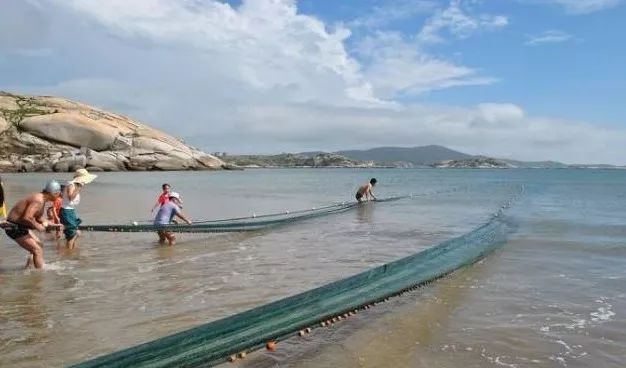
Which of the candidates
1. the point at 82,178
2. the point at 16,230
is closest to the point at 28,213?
the point at 16,230

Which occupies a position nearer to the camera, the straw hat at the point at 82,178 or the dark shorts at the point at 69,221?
the dark shorts at the point at 69,221

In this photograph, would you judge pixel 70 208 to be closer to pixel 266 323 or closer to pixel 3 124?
pixel 266 323

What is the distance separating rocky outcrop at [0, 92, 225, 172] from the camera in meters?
71.3

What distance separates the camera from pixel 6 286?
822cm

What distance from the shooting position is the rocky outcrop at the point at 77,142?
7131cm

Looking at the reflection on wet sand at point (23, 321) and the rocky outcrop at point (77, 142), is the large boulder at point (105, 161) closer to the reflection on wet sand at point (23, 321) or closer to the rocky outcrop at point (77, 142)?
the rocky outcrop at point (77, 142)

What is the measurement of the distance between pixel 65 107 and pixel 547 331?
9437cm

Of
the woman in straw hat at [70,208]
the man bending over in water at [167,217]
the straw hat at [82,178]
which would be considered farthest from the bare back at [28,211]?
the man bending over in water at [167,217]

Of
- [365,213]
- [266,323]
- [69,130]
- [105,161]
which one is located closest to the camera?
[266,323]

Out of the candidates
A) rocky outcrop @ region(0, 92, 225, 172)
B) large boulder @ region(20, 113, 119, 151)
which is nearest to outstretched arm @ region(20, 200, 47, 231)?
rocky outcrop @ region(0, 92, 225, 172)

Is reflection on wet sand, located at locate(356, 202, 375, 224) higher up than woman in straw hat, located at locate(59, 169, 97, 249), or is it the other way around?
woman in straw hat, located at locate(59, 169, 97, 249)

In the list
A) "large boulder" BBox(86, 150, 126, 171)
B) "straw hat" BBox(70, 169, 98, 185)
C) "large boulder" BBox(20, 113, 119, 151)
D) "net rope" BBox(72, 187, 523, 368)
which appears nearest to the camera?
"net rope" BBox(72, 187, 523, 368)

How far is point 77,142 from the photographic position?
75.7 m

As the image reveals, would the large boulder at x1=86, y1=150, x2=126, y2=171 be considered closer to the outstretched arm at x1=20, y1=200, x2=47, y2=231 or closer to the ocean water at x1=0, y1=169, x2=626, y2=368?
the ocean water at x1=0, y1=169, x2=626, y2=368
